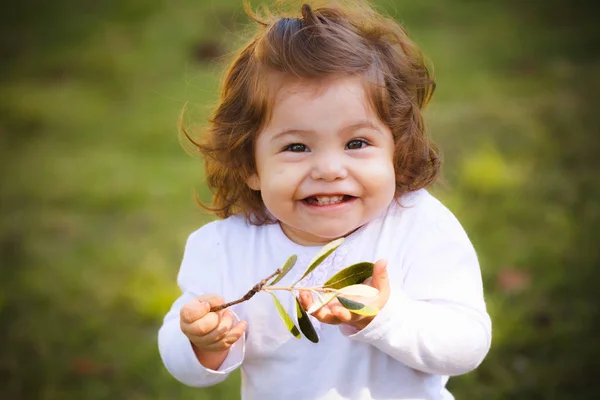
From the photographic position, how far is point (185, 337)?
2092 millimetres

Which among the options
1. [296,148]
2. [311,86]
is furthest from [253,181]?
[311,86]

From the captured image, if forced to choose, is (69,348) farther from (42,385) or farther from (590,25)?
(590,25)

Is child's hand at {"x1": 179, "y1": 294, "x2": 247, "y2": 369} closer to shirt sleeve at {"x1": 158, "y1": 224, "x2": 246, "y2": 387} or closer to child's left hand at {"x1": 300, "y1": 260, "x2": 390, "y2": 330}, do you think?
shirt sleeve at {"x1": 158, "y1": 224, "x2": 246, "y2": 387}

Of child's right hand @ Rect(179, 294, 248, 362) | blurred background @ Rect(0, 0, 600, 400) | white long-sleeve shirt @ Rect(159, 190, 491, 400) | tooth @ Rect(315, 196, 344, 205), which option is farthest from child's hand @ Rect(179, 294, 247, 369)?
blurred background @ Rect(0, 0, 600, 400)

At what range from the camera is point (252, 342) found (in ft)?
6.98

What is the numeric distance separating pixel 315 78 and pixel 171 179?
343 cm

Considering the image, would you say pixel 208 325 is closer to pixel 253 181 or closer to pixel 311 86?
pixel 253 181

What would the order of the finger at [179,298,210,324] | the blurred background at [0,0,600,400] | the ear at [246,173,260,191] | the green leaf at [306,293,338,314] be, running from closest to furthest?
the green leaf at [306,293,338,314], the finger at [179,298,210,324], the ear at [246,173,260,191], the blurred background at [0,0,600,400]

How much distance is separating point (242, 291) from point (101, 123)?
4.35 meters

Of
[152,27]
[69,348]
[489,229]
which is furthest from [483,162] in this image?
[152,27]

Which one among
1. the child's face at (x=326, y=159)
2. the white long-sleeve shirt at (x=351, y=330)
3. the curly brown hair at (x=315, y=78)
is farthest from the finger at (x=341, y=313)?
the curly brown hair at (x=315, y=78)

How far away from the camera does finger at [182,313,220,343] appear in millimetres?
1902

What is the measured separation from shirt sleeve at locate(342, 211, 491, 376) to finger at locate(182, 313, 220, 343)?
303 millimetres

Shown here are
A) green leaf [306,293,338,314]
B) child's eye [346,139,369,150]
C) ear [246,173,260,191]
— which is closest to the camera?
green leaf [306,293,338,314]
